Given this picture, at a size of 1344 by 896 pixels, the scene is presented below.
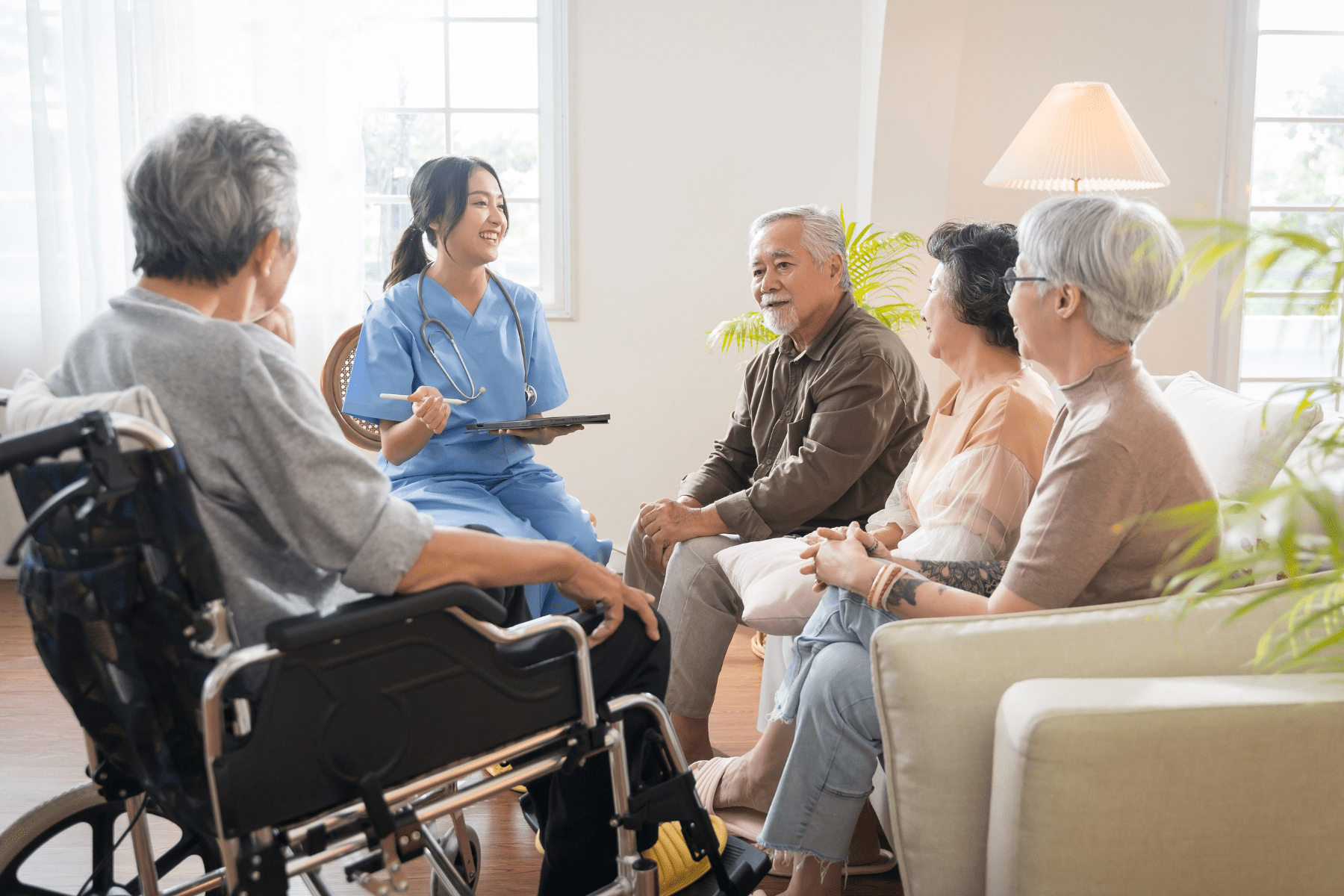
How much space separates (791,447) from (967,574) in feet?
2.58

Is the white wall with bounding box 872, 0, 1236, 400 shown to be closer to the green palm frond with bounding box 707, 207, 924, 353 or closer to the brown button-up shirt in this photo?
the green palm frond with bounding box 707, 207, 924, 353

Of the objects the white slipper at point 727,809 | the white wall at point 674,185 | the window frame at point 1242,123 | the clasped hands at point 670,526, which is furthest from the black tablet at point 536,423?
the window frame at point 1242,123

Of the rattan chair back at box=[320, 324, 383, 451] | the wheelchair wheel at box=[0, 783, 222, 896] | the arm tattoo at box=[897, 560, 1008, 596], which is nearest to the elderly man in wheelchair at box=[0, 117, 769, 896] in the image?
the wheelchair wheel at box=[0, 783, 222, 896]

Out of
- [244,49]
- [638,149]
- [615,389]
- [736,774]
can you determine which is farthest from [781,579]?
[244,49]

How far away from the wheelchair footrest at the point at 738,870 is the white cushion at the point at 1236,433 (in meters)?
0.89

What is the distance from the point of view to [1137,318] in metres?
1.38

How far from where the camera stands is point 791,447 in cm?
230

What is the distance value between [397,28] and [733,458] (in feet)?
7.63

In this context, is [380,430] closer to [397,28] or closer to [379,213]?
[379,213]

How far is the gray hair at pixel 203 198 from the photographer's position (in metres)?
1.11

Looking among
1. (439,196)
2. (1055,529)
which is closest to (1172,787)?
(1055,529)

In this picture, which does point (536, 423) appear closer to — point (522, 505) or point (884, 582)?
point (522, 505)

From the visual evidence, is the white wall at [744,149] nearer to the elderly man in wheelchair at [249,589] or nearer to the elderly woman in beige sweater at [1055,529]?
the elderly woman in beige sweater at [1055,529]

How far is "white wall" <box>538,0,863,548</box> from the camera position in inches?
145
